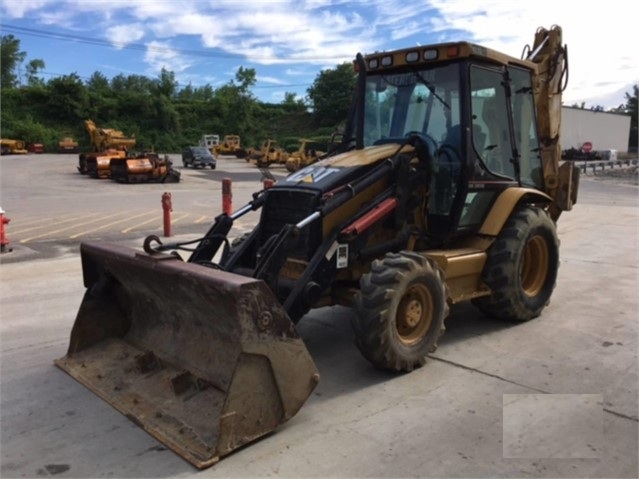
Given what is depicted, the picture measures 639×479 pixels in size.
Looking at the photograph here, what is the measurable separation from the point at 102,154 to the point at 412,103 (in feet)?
95.3

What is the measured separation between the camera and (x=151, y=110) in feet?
227

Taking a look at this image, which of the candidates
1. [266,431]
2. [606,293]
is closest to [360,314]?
[266,431]

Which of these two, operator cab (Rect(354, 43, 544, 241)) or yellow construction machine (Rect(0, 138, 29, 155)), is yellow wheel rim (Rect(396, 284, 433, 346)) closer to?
operator cab (Rect(354, 43, 544, 241))

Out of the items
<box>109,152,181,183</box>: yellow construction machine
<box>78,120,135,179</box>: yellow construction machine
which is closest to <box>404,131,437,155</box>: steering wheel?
<box>109,152,181,183</box>: yellow construction machine

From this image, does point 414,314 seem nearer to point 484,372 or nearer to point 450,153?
point 484,372

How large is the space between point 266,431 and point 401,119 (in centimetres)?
347

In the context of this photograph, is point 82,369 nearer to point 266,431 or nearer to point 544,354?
point 266,431

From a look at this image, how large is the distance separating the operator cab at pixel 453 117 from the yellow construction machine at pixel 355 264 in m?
0.02

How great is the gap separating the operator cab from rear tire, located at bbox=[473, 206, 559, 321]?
0.36 metres

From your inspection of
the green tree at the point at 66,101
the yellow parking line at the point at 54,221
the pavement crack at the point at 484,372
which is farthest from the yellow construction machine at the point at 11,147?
the pavement crack at the point at 484,372

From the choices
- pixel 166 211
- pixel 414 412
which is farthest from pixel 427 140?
pixel 166 211

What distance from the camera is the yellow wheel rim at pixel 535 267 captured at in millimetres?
6535

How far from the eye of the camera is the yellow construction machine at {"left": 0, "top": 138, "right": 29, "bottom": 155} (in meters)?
52.3

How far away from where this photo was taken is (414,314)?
492 centimetres
